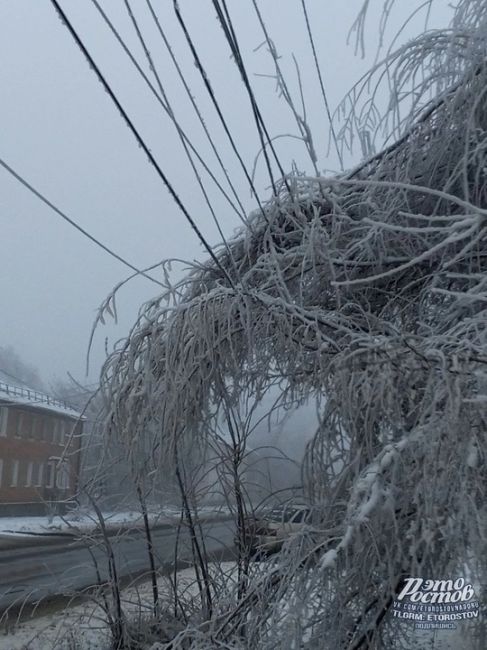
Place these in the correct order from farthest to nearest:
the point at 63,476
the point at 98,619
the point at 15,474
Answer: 1. the point at 15,474
2. the point at 98,619
3. the point at 63,476

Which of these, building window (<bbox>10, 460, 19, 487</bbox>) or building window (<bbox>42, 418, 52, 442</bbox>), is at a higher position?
building window (<bbox>42, 418, 52, 442</bbox>)

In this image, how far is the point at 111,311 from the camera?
294 inches

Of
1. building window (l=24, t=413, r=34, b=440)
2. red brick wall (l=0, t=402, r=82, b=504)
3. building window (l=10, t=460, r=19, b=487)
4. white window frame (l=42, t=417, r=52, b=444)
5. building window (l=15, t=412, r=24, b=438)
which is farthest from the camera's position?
building window (l=10, t=460, r=19, b=487)

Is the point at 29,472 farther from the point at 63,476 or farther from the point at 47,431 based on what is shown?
the point at 63,476

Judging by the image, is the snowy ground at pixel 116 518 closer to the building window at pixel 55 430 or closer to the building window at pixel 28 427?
the building window at pixel 55 430

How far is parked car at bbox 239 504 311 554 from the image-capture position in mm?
6022

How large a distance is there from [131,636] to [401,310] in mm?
4212

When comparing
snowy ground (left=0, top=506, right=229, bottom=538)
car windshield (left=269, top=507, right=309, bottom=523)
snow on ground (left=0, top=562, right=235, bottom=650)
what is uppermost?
car windshield (left=269, top=507, right=309, bottom=523)

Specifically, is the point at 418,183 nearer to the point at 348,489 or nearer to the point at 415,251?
the point at 415,251

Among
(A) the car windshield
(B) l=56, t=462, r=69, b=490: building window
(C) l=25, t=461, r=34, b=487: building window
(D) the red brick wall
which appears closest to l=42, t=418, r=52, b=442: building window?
(D) the red brick wall

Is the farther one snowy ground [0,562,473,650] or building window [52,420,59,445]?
building window [52,420,59,445]

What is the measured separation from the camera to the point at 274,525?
699 centimetres

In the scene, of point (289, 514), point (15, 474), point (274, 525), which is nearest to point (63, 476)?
point (274, 525)

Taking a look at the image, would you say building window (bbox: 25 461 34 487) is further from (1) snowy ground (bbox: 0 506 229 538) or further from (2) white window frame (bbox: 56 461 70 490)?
(2) white window frame (bbox: 56 461 70 490)
